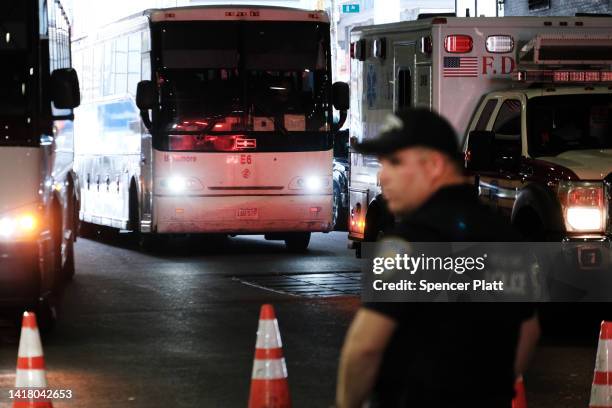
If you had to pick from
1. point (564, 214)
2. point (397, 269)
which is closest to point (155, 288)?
point (564, 214)

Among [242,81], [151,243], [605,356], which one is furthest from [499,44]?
[151,243]

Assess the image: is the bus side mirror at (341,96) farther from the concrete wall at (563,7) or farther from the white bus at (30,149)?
the white bus at (30,149)

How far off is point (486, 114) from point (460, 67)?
2.76 ft

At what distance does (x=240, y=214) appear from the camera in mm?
20688

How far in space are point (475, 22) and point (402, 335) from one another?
1134 cm

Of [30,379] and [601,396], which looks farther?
[601,396]

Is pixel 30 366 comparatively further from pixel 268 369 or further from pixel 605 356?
pixel 605 356

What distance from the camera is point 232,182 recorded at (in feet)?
67.9

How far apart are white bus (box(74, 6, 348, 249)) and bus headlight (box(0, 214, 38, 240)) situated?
8.70 meters

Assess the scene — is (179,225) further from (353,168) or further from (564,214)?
(564,214)

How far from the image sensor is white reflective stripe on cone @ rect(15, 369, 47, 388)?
784 centimetres

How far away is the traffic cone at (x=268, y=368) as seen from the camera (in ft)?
26.4

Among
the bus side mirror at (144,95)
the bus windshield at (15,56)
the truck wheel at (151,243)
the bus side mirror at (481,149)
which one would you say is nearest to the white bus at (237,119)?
the bus side mirror at (144,95)

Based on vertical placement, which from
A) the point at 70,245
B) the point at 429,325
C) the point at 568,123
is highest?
the point at 568,123
